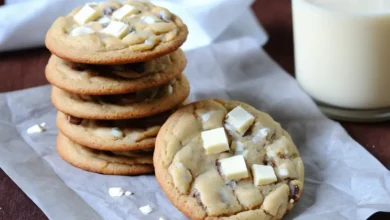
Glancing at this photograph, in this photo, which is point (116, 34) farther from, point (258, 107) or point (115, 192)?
point (258, 107)

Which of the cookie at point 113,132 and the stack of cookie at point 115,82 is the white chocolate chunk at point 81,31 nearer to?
the stack of cookie at point 115,82

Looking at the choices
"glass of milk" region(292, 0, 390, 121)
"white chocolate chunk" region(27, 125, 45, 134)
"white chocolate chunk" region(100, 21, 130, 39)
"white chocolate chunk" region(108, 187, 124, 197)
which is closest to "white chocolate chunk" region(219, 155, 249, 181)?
"white chocolate chunk" region(108, 187, 124, 197)

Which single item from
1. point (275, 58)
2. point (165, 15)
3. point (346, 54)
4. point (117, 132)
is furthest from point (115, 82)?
point (275, 58)

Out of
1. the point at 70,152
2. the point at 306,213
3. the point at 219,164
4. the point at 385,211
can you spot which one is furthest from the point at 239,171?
the point at 70,152

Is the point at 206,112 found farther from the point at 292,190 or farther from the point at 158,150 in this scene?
the point at 292,190

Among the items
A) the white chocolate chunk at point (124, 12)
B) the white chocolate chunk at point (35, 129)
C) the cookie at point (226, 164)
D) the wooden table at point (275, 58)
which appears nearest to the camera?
the cookie at point (226, 164)

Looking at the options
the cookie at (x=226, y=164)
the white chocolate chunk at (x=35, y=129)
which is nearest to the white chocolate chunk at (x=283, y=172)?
the cookie at (x=226, y=164)

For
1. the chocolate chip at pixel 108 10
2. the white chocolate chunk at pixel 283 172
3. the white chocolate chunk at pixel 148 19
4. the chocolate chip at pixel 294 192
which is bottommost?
the chocolate chip at pixel 294 192
